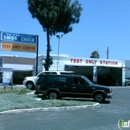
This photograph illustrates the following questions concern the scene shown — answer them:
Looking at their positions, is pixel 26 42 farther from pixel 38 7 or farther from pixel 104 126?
pixel 104 126

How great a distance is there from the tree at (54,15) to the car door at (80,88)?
2197cm

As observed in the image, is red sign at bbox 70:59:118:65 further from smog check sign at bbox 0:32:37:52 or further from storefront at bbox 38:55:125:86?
smog check sign at bbox 0:32:37:52

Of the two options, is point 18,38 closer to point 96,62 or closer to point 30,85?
point 30,85

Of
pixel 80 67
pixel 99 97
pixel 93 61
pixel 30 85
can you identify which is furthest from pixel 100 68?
pixel 99 97

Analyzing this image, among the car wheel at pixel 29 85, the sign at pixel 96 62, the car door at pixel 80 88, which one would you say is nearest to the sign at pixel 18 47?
the car wheel at pixel 29 85

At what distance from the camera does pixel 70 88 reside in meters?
17.4

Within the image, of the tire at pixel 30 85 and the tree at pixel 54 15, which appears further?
the tree at pixel 54 15

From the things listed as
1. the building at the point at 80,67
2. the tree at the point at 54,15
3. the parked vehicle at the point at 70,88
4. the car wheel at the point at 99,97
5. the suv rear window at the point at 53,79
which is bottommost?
the car wheel at the point at 99,97

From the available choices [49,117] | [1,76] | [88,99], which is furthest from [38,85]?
[1,76]

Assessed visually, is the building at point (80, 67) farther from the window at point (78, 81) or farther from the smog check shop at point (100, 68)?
the window at point (78, 81)

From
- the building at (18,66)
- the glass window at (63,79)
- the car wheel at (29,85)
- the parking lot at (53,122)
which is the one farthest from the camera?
the building at (18,66)

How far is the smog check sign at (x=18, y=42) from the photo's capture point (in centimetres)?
3042

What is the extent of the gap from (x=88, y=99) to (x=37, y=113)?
7.40 m

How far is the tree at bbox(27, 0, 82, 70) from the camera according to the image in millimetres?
38781
